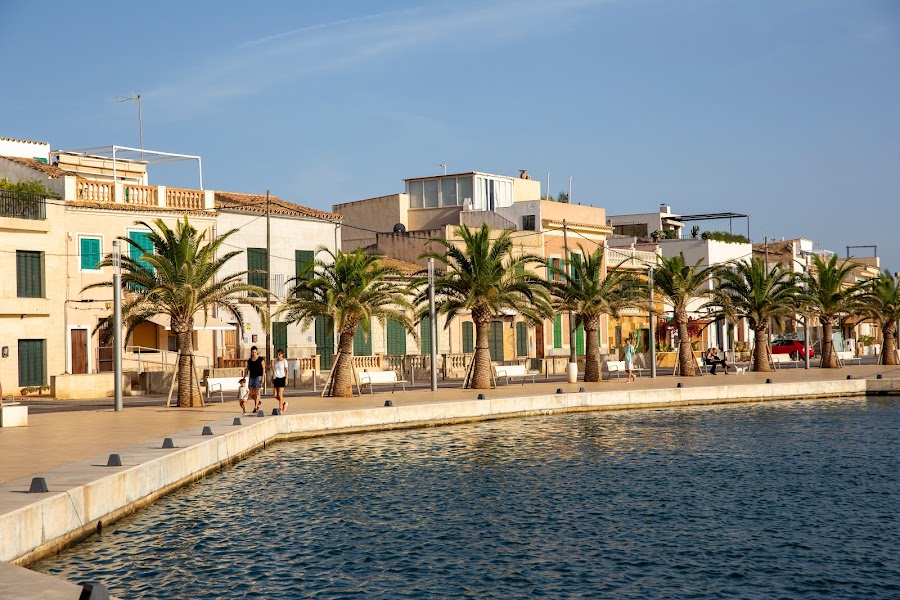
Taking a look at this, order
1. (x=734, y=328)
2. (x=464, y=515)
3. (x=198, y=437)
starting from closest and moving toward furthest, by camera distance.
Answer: (x=464, y=515) → (x=198, y=437) → (x=734, y=328)

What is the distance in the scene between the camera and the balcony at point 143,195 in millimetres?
36969

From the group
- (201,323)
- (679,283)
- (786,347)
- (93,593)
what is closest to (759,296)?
(679,283)

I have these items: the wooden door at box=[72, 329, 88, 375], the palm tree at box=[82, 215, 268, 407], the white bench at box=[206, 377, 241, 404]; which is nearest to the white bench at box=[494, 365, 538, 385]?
the white bench at box=[206, 377, 241, 404]

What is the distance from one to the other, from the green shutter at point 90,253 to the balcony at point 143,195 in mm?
1512

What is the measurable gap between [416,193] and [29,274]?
86.9ft

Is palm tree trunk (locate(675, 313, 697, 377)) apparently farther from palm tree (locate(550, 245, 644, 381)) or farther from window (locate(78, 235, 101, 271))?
window (locate(78, 235, 101, 271))

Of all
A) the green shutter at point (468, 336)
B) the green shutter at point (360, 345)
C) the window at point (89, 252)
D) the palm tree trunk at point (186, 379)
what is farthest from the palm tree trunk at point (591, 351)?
the window at point (89, 252)

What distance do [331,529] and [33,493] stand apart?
13.2ft

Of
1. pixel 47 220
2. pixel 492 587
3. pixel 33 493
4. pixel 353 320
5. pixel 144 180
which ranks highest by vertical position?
pixel 144 180

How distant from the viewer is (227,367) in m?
37.7

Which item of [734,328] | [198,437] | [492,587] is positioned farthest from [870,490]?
[734,328]

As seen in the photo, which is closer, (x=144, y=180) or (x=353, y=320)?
(x=353, y=320)

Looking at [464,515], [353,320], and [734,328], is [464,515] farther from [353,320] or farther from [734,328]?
[734,328]

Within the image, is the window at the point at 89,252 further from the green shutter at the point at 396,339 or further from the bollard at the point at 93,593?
the bollard at the point at 93,593
